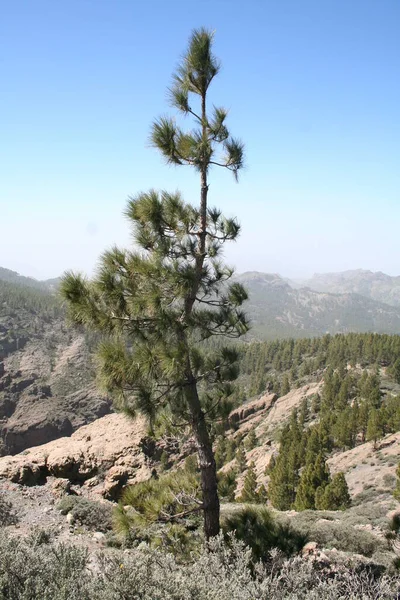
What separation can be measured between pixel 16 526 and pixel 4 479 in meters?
3.75

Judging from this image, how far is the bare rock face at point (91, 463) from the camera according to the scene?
13.5m

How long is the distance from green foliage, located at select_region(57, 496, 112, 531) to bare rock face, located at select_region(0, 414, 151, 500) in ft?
7.85

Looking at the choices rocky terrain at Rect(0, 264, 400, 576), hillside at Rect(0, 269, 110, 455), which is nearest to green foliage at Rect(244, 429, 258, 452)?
rocky terrain at Rect(0, 264, 400, 576)

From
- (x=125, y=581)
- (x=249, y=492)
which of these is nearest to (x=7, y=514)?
(x=125, y=581)

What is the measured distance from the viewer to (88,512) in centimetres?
1049

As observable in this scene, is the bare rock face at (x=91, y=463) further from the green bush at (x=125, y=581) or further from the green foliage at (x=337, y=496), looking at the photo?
the green foliage at (x=337, y=496)

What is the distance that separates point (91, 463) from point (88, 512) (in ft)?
14.5

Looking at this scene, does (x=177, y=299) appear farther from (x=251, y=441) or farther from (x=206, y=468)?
(x=251, y=441)

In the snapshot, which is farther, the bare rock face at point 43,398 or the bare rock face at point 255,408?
the bare rock face at point 43,398

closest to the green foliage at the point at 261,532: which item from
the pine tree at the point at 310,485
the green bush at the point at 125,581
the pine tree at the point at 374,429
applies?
the green bush at the point at 125,581

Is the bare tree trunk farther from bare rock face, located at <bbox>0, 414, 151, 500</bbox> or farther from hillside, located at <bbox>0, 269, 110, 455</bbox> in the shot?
hillside, located at <bbox>0, 269, 110, 455</bbox>

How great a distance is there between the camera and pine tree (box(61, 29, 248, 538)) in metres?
5.91

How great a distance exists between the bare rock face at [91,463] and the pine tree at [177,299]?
6885 millimetres

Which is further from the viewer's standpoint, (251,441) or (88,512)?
(251,441)
